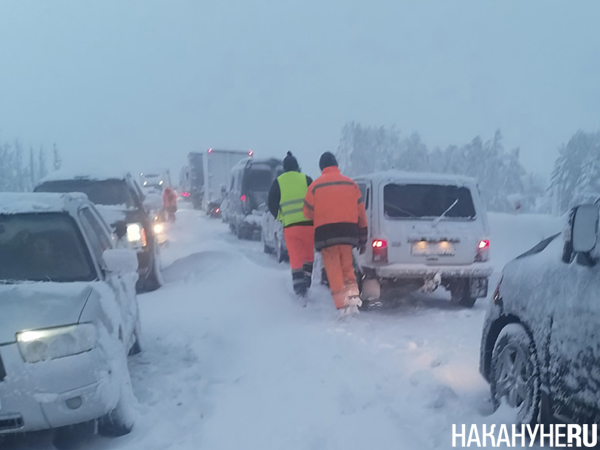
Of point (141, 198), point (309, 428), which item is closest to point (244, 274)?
point (141, 198)

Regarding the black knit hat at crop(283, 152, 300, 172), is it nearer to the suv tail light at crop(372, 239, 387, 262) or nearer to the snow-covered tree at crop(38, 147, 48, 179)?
the suv tail light at crop(372, 239, 387, 262)

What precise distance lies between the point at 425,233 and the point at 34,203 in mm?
4748

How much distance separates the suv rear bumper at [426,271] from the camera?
667 centimetres

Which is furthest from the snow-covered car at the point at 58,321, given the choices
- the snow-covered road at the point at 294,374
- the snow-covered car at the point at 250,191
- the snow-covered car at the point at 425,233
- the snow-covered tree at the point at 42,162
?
the snow-covered tree at the point at 42,162

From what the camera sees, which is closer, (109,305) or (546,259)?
(546,259)

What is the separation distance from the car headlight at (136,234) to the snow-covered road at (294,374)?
886 mm

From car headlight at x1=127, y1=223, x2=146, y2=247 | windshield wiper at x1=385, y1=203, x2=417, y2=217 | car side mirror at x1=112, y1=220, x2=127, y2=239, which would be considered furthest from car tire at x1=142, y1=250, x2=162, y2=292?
windshield wiper at x1=385, y1=203, x2=417, y2=217

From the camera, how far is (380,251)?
6.72 meters

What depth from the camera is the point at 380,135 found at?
74812 millimetres

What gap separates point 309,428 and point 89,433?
164 centimetres

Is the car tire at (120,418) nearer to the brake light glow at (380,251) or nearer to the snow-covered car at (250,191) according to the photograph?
the brake light glow at (380,251)

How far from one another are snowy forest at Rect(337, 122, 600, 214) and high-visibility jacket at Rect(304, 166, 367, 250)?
119 ft

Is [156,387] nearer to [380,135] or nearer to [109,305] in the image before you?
[109,305]

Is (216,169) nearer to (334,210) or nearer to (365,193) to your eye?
(365,193)
